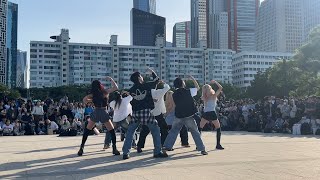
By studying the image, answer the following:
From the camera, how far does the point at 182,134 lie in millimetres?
11406

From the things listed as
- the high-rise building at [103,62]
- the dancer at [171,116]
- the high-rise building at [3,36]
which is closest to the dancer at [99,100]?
the dancer at [171,116]

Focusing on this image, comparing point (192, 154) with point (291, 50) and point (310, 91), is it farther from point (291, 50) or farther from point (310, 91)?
point (291, 50)

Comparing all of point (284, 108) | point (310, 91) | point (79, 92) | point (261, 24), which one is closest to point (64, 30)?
point (79, 92)

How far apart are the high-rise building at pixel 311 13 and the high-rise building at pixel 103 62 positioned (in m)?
35.9

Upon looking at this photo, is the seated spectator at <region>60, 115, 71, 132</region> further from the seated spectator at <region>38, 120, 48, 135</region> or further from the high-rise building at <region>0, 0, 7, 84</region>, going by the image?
the high-rise building at <region>0, 0, 7, 84</region>

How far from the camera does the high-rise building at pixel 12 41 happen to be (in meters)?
150

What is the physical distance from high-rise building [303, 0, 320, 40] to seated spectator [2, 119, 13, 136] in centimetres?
12287

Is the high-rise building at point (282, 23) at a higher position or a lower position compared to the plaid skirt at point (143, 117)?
higher

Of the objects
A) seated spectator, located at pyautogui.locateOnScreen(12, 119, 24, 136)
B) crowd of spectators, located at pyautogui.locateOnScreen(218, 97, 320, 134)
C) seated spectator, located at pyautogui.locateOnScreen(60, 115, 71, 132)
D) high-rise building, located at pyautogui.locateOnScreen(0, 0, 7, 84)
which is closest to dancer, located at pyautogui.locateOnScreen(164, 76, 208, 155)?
crowd of spectators, located at pyautogui.locateOnScreen(218, 97, 320, 134)

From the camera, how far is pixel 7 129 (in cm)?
1967

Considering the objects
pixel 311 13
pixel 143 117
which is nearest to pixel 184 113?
pixel 143 117

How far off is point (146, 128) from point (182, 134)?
2041mm

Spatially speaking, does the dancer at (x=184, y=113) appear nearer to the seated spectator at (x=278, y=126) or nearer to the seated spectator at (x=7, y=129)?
the seated spectator at (x=278, y=126)

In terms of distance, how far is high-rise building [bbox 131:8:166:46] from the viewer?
587 ft
